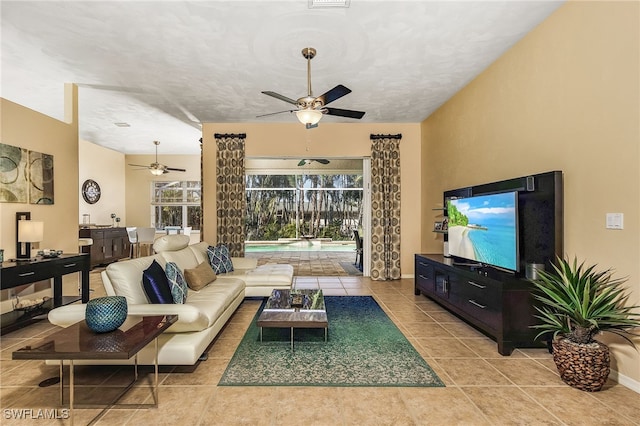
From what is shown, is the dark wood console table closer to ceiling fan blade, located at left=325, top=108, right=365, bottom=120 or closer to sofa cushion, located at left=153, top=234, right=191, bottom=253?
sofa cushion, located at left=153, top=234, right=191, bottom=253

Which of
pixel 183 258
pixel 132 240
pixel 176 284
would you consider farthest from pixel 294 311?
pixel 132 240

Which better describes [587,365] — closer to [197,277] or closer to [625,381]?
[625,381]

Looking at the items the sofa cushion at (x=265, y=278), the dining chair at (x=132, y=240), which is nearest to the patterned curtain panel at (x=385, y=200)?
the sofa cushion at (x=265, y=278)

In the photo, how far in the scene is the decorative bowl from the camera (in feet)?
6.56

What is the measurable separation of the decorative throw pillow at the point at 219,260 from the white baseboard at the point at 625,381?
14.0 feet

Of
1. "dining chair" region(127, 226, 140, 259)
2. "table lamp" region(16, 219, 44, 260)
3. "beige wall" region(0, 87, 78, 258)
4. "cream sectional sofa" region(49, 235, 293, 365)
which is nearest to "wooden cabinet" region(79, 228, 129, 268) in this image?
"dining chair" region(127, 226, 140, 259)

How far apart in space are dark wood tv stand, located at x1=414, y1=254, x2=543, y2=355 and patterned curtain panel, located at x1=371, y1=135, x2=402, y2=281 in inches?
91.8

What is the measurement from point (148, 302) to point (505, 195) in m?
3.44

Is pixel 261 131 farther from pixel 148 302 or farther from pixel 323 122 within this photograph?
pixel 148 302

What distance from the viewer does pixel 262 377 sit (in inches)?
99.5

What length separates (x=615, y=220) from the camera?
96.5 inches

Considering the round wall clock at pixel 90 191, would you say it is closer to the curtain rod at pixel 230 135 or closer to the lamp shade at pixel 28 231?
the curtain rod at pixel 230 135

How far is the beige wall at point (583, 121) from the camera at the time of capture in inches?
92.5

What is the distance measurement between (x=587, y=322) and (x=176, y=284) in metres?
3.25
